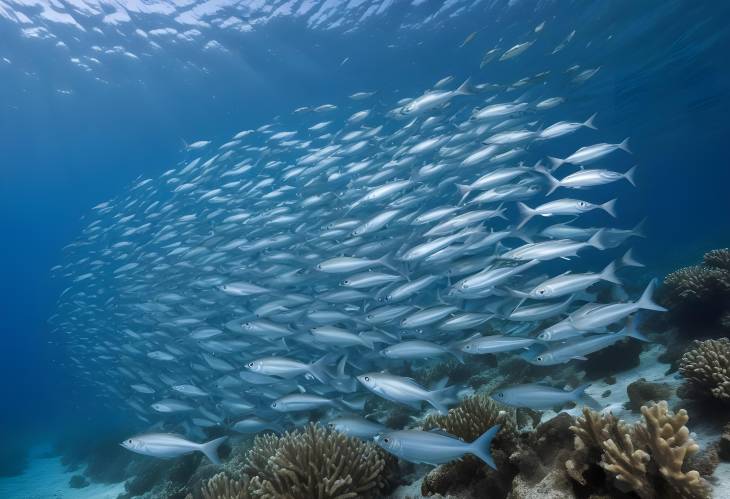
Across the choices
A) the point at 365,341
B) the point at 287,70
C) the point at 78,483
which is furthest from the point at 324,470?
the point at 287,70

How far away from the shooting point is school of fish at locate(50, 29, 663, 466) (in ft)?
17.4

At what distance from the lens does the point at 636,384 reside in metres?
5.34

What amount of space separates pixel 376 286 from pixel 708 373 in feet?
19.4

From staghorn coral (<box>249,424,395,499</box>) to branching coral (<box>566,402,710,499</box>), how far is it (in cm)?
226

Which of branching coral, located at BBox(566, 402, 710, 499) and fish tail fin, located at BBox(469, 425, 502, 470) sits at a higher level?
fish tail fin, located at BBox(469, 425, 502, 470)

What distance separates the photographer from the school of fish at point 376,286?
5.31m

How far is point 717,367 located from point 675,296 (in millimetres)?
4604

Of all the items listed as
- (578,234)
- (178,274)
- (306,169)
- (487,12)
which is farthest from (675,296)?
(487,12)

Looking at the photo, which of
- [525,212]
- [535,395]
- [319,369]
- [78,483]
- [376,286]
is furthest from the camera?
[78,483]

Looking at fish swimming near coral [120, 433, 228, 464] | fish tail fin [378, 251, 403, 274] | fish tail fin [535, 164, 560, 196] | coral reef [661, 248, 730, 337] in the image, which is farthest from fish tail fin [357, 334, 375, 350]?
coral reef [661, 248, 730, 337]

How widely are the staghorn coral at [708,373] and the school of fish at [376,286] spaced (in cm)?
85

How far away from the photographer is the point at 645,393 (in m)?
5.25

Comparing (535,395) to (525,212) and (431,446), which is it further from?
(525,212)

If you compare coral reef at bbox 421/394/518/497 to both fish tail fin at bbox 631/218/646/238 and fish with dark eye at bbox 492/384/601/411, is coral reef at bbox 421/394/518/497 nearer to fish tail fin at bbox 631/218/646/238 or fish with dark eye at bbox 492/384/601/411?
fish with dark eye at bbox 492/384/601/411
